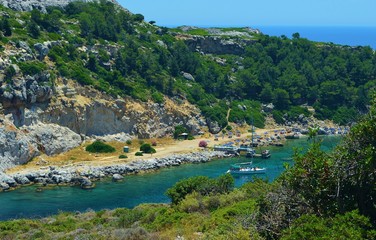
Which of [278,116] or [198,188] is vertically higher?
[278,116]

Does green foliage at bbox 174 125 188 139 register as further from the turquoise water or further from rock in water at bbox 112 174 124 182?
rock in water at bbox 112 174 124 182

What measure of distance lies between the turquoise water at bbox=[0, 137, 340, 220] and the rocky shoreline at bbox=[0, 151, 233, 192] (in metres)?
0.85

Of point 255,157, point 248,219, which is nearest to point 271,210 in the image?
point 248,219

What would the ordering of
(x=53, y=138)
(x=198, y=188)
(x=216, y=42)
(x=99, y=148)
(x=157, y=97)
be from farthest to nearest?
(x=216, y=42) → (x=157, y=97) → (x=99, y=148) → (x=53, y=138) → (x=198, y=188)

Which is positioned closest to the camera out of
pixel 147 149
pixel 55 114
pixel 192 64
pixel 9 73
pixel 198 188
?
pixel 198 188

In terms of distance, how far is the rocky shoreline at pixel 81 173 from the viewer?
4862cm

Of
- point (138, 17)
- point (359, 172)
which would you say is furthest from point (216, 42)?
point (359, 172)

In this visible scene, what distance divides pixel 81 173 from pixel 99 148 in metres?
7.85

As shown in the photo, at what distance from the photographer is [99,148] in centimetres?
5856

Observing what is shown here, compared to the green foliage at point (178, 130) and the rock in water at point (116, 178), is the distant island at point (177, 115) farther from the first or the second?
the rock in water at point (116, 178)

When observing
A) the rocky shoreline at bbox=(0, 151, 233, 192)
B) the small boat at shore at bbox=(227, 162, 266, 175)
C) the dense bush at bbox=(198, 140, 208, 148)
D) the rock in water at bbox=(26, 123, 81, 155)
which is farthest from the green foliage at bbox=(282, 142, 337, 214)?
the dense bush at bbox=(198, 140, 208, 148)

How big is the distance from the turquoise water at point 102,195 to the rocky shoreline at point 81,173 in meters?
0.85

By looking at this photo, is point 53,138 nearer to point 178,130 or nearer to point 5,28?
point 5,28

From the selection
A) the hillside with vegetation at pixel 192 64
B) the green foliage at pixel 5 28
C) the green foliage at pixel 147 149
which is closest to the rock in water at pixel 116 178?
the green foliage at pixel 147 149
